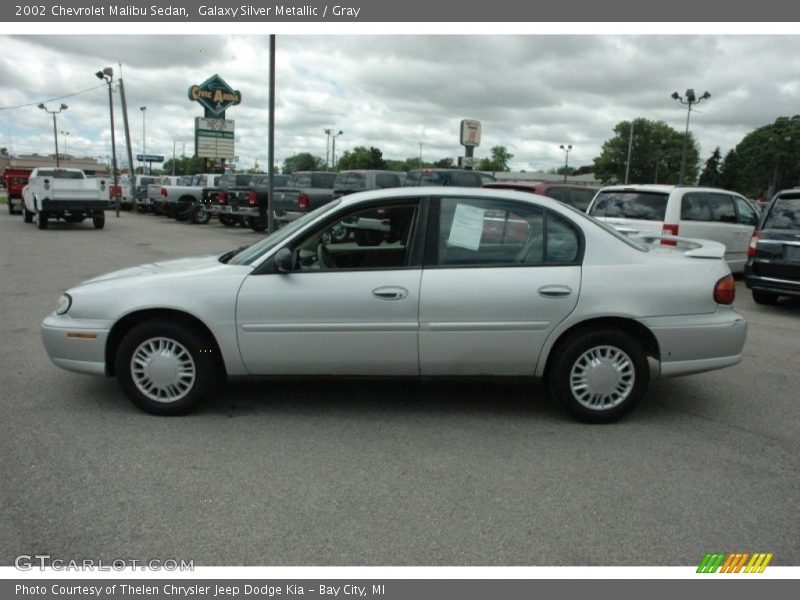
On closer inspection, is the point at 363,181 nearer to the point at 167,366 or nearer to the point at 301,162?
the point at 167,366

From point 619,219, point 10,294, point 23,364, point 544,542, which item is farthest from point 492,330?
point 10,294

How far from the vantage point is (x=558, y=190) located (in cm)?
1273

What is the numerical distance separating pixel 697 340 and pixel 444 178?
12.2 meters

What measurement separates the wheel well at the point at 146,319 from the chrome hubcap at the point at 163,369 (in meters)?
0.16

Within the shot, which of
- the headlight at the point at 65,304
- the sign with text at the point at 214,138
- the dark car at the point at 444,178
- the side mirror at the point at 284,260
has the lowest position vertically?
the headlight at the point at 65,304

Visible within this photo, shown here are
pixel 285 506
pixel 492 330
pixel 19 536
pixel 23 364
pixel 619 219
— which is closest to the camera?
pixel 19 536

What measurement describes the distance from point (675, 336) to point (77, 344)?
13.6ft

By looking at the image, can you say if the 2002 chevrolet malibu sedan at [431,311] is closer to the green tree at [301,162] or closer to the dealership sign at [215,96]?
the dealership sign at [215,96]

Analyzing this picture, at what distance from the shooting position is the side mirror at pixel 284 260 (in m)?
4.47

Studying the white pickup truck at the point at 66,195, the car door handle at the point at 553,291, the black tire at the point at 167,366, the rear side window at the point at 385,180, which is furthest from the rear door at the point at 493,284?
the white pickup truck at the point at 66,195

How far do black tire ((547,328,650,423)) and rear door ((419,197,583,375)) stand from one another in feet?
0.68

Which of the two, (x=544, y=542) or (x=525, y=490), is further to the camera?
(x=525, y=490)

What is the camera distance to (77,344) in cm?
464

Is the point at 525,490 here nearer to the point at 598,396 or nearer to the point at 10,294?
the point at 598,396
